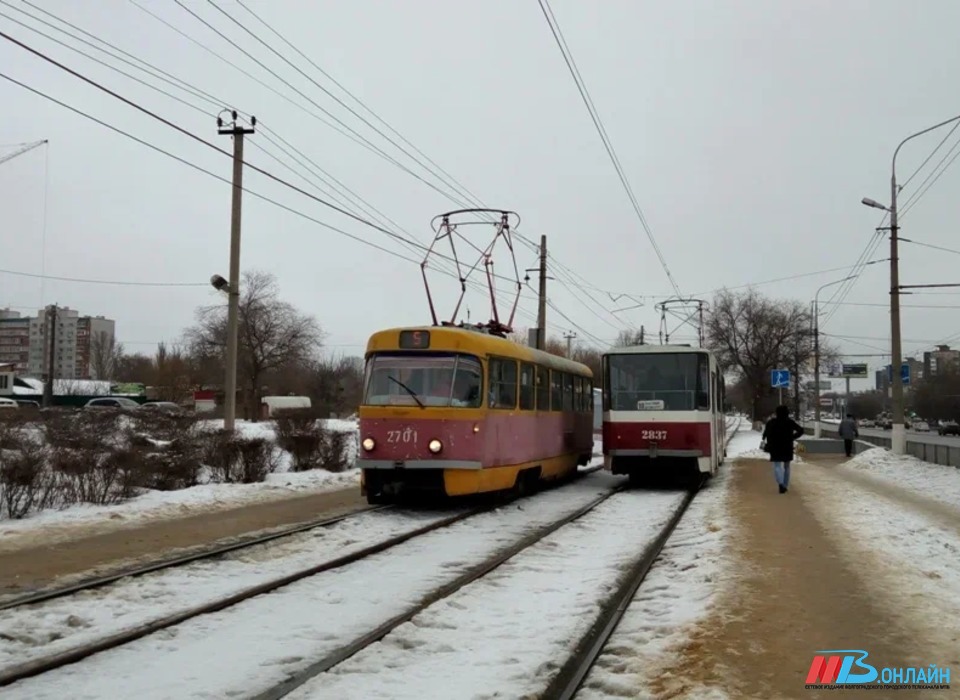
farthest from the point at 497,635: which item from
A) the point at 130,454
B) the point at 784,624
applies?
the point at 130,454

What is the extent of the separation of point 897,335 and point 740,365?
134ft

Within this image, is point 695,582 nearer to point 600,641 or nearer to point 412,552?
point 600,641

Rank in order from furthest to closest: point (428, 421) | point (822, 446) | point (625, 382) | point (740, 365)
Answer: point (740, 365) < point (822, 446) < point (625, 382) < point (428, 421)

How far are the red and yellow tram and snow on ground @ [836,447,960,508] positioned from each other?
27.2ft

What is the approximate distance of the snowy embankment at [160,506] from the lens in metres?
11.0

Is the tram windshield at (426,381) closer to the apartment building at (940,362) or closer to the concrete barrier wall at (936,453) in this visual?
the concrete barrier wall at (936,453)

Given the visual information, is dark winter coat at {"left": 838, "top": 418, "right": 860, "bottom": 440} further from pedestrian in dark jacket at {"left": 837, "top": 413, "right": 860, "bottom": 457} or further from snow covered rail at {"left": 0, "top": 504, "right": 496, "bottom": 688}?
snow covered rail at {"left": 0, "top": 504, "right": 496, "bottom": 688}

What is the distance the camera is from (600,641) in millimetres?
6051

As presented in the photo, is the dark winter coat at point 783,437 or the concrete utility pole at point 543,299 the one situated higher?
the concrete utility pole at point 543,299

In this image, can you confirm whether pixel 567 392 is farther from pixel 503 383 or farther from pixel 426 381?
pixel 426 381

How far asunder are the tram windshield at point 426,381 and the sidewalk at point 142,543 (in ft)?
6.66

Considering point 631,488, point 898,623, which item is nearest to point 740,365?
point 631,488

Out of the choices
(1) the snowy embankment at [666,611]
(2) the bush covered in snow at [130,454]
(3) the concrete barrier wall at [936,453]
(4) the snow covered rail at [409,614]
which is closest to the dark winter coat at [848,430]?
(3) the concrete barrier wall at [936,453]

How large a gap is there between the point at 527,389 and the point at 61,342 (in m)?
134
